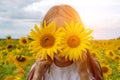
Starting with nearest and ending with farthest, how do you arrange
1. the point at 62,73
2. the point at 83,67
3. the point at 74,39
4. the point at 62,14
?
1. the point at 74,39
2. the point at 83,67
3. the point at 62,14
4. the point at 62,73

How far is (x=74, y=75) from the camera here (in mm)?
2846

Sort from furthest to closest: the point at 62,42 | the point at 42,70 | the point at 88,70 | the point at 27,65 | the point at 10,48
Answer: the point at 10,48
the point at 27,65
the point at 88,70
the point at 42,70
the point at 62,42

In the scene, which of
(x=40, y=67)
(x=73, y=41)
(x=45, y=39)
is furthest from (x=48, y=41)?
(x=40, y=67)

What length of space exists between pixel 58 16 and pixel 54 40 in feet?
1.20

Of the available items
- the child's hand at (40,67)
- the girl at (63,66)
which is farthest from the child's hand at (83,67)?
the child's hand at (40,67)

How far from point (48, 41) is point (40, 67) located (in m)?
0.31

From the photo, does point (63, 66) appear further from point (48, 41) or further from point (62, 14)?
point (48, 41)

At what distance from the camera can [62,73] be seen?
285 cm

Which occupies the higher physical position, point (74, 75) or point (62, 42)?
point (62, 42)

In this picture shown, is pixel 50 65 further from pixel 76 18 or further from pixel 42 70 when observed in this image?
pixel 76 18

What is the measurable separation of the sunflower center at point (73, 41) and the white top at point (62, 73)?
45 cm

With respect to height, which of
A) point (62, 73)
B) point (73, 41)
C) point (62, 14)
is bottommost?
point (62, 73)

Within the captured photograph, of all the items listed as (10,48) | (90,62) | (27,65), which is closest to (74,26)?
(90,62)

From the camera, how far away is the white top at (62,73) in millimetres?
2822
